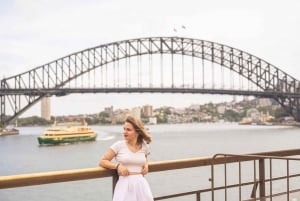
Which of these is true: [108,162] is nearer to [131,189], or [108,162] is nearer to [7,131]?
[131,189]

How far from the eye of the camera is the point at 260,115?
390 ft

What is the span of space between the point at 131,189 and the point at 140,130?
1.28 feet

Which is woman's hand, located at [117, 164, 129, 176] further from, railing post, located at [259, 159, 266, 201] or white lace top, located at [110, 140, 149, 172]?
railing post, located at [259, 159, 266, 201]

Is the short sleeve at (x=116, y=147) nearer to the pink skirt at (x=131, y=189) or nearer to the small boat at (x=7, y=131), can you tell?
the pink skirt at (x=131, y=189)

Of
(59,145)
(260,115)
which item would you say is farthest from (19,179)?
(260,115)

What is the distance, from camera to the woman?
3283 mm

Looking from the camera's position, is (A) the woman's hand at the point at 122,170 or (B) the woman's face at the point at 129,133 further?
(B) the woman's face at the point at 129,133

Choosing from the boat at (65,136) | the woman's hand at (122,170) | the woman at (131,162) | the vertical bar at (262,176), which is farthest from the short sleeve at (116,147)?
the boat at (65,136)

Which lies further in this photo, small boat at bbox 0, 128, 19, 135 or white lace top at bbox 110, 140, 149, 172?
small boat at bbox 0, 128, 19, 135

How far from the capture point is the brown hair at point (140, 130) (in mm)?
3408

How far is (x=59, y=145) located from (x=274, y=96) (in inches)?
1410

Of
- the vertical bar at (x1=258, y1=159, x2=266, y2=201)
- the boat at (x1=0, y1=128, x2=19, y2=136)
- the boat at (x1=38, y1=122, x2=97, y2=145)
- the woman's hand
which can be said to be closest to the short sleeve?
the woman's hand

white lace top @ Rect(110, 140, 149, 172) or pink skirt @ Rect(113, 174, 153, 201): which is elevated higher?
white lace top @ Rect(110, 140, 149, 172)

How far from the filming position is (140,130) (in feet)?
11.2
